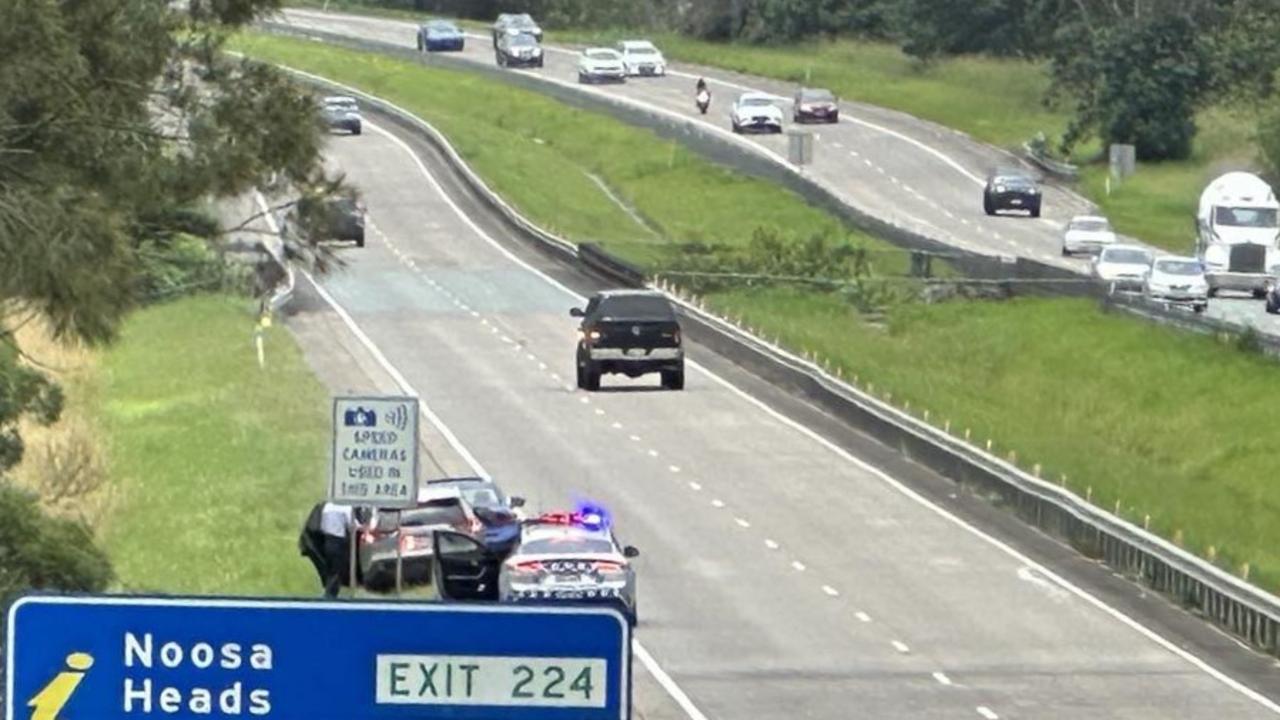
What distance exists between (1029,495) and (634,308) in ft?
37.3

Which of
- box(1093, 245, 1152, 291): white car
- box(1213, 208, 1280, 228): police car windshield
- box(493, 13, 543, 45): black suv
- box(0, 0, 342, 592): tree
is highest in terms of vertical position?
box(0, 0, 342, 592): tree

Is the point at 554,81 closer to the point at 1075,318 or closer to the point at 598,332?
the point at 1075,318

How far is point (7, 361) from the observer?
2522 cm

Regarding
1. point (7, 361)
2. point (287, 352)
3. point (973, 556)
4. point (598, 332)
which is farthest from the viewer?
point (287, 352)

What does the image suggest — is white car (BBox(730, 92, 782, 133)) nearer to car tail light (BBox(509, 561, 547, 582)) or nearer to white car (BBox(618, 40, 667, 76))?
white car (BBox(618, 40, 667, 76))

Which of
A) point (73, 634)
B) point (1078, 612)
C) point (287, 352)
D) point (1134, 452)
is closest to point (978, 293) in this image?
point (1134, 452)

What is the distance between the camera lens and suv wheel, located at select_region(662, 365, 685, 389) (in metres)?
50.1

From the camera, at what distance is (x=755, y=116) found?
96.3m

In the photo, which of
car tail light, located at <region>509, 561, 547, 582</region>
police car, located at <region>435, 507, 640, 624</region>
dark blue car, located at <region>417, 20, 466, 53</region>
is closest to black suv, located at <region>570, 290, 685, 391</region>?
police car, located at <region>435, 507, 640, 624</region>

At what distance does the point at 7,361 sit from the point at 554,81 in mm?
82421

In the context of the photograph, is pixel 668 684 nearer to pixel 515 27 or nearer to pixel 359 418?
pixel 359 418

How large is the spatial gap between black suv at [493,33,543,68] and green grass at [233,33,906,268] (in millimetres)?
3026

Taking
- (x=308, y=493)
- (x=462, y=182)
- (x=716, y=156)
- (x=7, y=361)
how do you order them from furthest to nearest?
(x=716, y=156)
(x=462, y=182)
(x=308, y=493)
(x=7, y=361)

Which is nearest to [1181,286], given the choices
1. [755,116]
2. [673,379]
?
[673,379]
